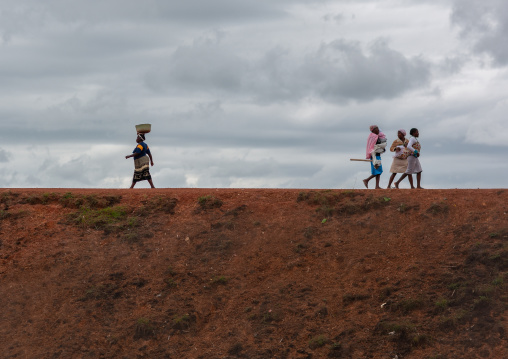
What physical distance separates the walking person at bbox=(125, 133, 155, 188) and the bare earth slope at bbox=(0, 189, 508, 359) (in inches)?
51.2

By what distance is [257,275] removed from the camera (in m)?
13.8

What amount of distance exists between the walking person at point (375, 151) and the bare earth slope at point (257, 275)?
4.16 ft

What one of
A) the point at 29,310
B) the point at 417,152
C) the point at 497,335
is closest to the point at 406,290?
the point at 497,335

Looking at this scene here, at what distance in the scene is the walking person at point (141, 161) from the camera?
18.1 m

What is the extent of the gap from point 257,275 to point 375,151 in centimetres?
495

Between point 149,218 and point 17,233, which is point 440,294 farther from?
point 17,233

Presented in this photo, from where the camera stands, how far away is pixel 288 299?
42.6ft

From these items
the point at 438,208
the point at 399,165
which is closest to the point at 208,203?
the point at 399,165

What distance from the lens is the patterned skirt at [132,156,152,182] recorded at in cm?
1816

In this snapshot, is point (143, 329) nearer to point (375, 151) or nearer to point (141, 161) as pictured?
point (141, 161)

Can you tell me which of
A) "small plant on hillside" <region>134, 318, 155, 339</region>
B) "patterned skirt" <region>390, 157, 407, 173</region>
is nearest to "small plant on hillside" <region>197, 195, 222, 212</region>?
"small plant on hillside" <region>134, 318, 155, 339</region>

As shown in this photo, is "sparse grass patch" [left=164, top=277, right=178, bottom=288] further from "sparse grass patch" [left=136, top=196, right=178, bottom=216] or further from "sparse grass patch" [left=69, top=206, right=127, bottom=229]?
"sparse grass patch" [left=69, top=206, right=127, bottom=229]

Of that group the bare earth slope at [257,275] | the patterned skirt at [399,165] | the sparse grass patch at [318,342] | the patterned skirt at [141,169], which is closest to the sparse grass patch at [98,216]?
the bare earth slope at [257,275]

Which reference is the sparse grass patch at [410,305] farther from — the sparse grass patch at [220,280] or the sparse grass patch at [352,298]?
the sparse grass patch at [220,280]
